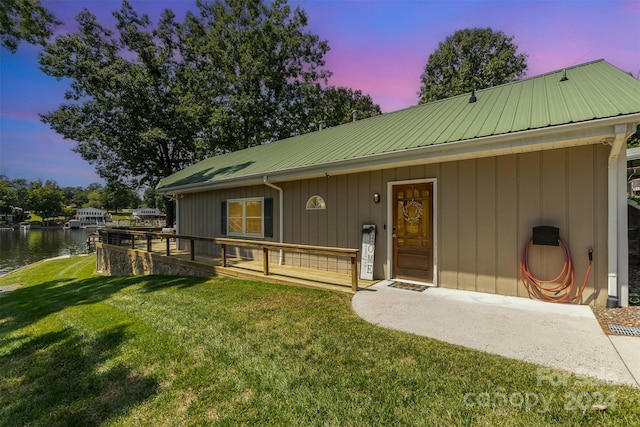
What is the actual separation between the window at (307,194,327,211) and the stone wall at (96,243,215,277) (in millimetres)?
2854

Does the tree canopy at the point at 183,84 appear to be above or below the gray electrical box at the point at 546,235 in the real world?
above

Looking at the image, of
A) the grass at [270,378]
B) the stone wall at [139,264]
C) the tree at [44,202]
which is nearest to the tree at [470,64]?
the stone wall at [139,264]

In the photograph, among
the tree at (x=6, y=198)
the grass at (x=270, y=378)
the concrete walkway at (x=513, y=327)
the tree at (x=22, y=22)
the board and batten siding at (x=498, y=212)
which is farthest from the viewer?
the tree at (x=6, y=198)

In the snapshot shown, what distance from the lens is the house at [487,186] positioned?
364 cm

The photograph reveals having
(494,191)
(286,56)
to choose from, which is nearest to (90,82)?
(286,56)

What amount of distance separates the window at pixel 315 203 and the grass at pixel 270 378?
281 cm

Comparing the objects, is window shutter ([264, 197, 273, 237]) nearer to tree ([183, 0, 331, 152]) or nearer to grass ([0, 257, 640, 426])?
grass ([0, 257, 640, 426])

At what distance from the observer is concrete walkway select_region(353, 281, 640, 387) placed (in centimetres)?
246

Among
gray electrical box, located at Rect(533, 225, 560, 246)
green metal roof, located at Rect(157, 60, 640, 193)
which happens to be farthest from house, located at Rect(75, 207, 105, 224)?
gray electrical box, located at Rect(533, 225, 560, 246)

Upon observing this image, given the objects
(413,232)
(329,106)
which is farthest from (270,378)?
(329,106)

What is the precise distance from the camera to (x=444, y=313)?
12.3 ft

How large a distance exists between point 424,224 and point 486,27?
73.9 ft

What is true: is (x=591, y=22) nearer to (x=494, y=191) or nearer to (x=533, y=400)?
(x=494, y=191)

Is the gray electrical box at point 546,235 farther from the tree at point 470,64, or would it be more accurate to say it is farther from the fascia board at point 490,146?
the tree at point 470,64
